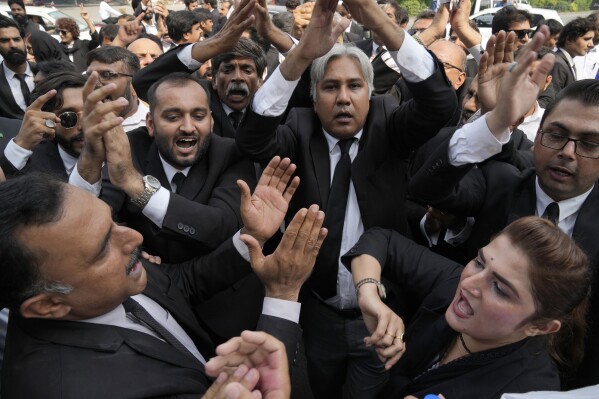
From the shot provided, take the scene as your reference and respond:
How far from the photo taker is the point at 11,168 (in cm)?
273

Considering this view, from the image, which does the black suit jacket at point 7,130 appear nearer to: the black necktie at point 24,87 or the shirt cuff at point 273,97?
the black necktie at point 24,87

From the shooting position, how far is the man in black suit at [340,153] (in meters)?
2.12

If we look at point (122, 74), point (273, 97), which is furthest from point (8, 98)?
point (273, 97)

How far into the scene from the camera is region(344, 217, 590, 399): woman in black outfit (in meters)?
1.46

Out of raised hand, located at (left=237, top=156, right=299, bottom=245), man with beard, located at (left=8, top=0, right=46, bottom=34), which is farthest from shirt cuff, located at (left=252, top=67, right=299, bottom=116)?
man with beard, located at (left=8, top=0, right=46, bottom=34)

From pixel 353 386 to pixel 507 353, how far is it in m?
0.92

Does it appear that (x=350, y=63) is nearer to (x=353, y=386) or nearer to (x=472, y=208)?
(x=472, y=208)

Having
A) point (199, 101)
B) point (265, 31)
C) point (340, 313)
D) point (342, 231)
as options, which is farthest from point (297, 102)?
point (340, 313)

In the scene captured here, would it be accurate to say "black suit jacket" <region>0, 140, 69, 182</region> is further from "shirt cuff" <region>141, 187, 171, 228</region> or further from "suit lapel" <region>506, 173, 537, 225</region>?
"suit lapel" <region>506, 173, 537, 225</region>

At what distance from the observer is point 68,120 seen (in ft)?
9.00

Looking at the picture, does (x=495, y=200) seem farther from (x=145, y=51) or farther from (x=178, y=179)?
(x=145, y=51)

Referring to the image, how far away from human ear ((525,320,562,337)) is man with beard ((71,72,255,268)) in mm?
1329

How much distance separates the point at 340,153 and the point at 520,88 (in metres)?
0.90

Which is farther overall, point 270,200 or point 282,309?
point 270,200
